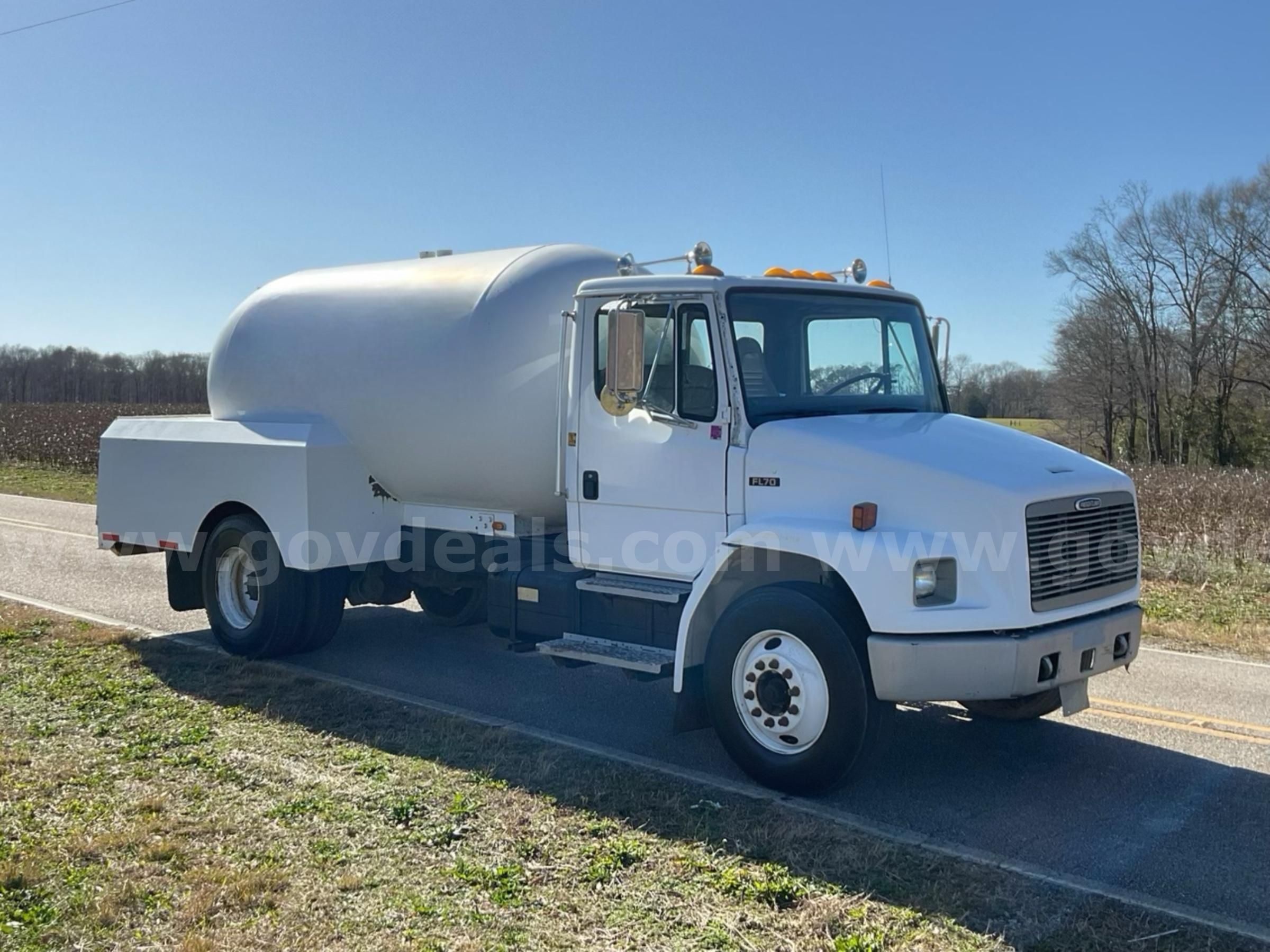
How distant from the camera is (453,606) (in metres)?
10.4

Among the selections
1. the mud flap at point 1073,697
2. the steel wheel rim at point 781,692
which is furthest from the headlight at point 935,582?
the mud flap at point 1073,697

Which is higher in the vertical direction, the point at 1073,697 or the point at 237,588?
the point at 237,588

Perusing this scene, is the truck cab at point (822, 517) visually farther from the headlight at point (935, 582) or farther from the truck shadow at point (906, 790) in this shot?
the truck shadow at point (906, 790)

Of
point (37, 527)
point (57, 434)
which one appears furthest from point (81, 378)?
point (37, 527)

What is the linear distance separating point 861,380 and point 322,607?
15.9 feet

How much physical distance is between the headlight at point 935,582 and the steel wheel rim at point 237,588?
19.5 ft

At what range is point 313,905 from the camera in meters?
4.61

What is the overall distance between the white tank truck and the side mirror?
16mm

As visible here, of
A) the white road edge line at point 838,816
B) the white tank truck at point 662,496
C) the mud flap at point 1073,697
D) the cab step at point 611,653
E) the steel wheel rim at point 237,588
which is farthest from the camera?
the steel wheel rim at point 237,588

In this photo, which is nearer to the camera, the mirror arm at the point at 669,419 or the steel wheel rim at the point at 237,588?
the mirror arm at the point at 669,419

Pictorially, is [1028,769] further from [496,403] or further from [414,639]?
[414,639]

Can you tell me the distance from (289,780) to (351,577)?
3653 millimetres

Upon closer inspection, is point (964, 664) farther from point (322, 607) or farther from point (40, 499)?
point (40, 499)

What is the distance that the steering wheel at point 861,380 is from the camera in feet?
23.1
